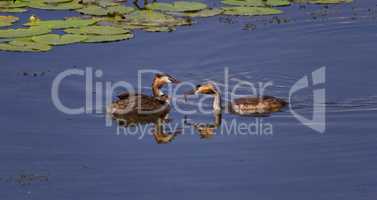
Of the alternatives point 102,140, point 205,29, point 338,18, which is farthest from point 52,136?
point 338,18

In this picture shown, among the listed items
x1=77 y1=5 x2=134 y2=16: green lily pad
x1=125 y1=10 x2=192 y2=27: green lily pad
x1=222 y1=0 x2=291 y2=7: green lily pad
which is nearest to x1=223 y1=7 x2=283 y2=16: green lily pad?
x1=222 y1=0 x2=291 y2=7: green lily pad

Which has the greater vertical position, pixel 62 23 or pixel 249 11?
pixel 249 11

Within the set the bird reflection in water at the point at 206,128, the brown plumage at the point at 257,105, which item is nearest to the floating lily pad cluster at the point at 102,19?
the brown plumage at the point at 257,105

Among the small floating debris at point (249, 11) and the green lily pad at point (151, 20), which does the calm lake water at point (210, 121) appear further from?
the green lily pad at point (151, 20)

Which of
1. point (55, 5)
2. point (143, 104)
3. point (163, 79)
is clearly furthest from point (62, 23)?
point (143, 104)

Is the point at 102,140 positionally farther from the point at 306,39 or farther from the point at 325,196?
the point at 306,39

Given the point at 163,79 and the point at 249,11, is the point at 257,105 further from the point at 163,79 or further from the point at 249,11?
the point at 249,11

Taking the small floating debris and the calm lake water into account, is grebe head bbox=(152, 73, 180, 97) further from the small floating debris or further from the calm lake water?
the small floating debris
